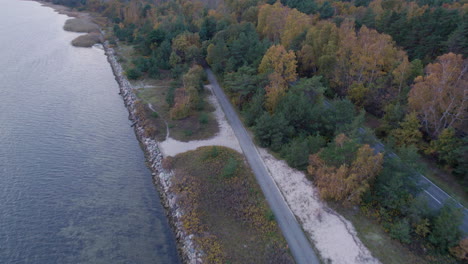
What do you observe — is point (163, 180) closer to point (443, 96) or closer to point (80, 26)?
point (443, 96)

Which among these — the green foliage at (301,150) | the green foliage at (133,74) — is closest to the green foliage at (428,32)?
the green foliage at (301,150)

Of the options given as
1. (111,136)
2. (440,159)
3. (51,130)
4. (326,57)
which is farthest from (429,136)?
(51,130)

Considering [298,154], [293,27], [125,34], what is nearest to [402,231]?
[298,154]

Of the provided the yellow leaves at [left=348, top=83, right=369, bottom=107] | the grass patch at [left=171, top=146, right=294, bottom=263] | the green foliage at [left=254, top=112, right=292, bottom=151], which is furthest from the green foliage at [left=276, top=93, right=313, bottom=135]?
the yellow leaves at [left=348, top=83, right=369, bottom=107]

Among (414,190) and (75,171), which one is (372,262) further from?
(75,171)

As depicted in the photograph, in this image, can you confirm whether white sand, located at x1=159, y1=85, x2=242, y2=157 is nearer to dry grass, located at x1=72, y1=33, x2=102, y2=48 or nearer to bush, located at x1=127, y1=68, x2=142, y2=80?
bush, located at x1=127, y1=68, x2=142, y2=80
